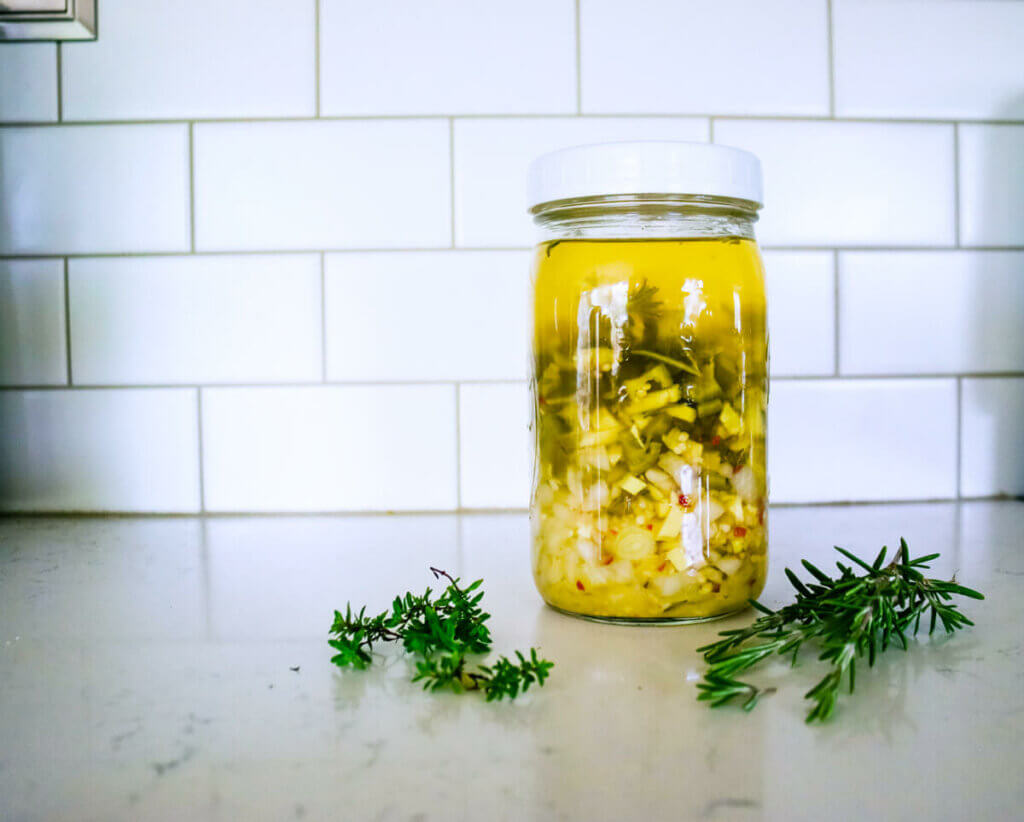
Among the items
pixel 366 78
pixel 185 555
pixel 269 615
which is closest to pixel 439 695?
pixel 269 615

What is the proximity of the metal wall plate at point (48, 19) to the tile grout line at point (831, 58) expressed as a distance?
698mm

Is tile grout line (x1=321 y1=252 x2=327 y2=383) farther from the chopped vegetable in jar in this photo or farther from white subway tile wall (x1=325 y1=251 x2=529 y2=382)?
the chopped vegetable in jar

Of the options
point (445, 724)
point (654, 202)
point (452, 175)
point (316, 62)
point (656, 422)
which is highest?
point (316, 62)

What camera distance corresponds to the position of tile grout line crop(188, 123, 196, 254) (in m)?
0.84

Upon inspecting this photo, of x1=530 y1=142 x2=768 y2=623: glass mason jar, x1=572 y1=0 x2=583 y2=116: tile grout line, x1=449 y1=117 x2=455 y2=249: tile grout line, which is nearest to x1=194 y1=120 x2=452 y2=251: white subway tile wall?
x1=449 y1=117 x2=455 y2=249: tile grout line

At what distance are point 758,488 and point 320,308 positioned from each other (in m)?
0.49

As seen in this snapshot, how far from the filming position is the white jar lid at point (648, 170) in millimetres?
458

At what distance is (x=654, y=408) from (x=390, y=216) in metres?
0.46

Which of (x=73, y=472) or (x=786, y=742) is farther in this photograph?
(x=73, y=472)

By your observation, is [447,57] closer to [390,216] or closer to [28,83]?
[390,216]

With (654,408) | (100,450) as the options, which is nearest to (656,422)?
(654,408)

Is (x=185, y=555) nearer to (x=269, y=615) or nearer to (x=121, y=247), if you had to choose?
(x=269, y=615)

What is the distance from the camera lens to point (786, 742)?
34 centimetres

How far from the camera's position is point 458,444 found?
2.81 ft
